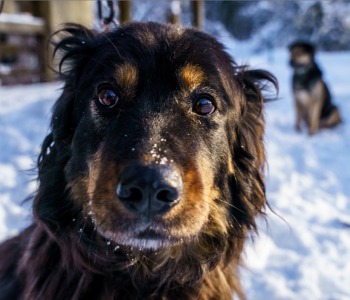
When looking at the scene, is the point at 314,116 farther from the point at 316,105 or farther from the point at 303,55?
the point at 303,55

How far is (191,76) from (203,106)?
0.21 metres

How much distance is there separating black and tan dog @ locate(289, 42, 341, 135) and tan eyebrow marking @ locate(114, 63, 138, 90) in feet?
23.0

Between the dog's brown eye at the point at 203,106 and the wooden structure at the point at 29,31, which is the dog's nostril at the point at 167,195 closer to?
the dog's brown eye at the point at 203,106

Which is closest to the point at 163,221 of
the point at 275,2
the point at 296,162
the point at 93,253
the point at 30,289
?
the point at 93,253

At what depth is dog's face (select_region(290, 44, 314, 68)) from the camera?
8484mm

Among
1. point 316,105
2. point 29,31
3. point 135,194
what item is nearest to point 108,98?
point 135,194

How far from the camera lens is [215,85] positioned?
7.30ft

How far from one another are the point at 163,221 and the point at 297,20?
32604 millimetres

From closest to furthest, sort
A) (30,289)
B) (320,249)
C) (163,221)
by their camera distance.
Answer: (163,221) → (30,289) → (320,249)

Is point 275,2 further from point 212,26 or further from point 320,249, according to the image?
point 320,249

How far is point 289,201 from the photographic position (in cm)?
443

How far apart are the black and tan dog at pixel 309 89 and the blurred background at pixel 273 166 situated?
35 cm

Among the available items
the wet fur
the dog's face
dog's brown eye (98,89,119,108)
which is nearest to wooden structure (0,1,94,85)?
the dog's face

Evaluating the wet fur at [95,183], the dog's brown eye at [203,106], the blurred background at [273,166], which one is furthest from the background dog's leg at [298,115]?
the dog's brown eye at [203,106]
